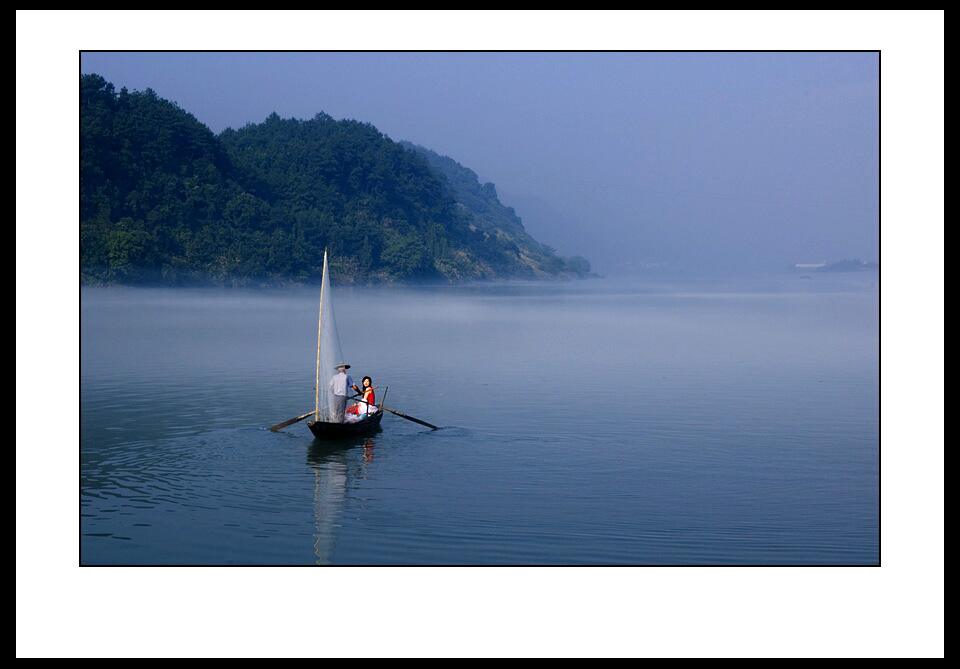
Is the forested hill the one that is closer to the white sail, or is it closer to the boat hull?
the white sail

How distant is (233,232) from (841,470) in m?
120

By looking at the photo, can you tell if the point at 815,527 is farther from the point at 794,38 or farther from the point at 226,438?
the point at 226,438

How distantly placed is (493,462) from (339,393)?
325 cm

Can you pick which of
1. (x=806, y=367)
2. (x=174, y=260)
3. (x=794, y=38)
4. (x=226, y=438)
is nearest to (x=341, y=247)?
(x=174, y=260)

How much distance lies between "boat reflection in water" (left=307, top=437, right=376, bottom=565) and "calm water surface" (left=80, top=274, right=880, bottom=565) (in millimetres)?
50

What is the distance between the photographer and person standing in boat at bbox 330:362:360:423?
736 inches

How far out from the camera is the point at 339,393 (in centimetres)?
1875

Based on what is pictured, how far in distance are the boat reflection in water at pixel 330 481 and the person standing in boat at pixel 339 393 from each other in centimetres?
51

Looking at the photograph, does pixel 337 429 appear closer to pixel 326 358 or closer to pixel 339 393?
pixel 339 393

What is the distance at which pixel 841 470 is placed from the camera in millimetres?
17703

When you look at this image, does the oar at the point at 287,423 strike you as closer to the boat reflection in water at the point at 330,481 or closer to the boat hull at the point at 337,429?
the boat reflection in water at the point at 330,481

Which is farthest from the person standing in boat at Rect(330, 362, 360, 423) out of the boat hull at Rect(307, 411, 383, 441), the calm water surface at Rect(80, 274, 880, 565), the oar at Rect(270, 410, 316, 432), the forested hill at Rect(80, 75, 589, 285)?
the forested hill at Rect(80, 75, 589, 285)

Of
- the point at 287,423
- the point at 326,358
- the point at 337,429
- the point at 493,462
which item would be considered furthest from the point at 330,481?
the point at 326,358

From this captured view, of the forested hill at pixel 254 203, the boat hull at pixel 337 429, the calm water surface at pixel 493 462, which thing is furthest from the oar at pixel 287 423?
the forested hill at pixel 254 203
